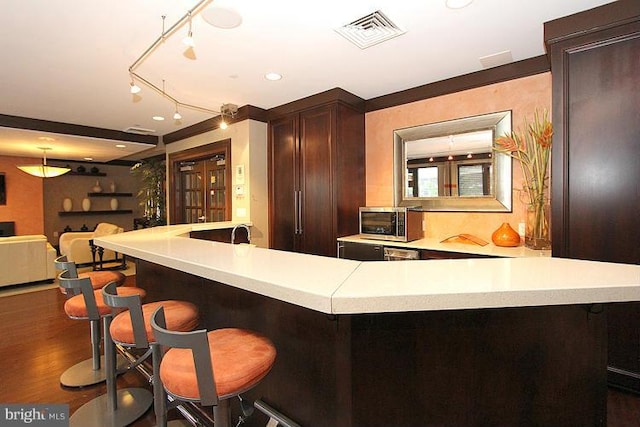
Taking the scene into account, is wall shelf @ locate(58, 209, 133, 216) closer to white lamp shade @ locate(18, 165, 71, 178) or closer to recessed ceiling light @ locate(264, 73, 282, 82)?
white lamp shade @ locate(18, 165, 71, 178)

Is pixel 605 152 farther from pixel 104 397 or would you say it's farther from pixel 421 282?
pixel 104 397

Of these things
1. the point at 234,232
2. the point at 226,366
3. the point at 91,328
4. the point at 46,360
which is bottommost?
the point at 46,360

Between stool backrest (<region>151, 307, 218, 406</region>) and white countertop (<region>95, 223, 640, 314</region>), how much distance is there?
0.25 metres

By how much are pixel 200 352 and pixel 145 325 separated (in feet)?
2.24

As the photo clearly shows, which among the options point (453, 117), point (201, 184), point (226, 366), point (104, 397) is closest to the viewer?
point (226, 366)

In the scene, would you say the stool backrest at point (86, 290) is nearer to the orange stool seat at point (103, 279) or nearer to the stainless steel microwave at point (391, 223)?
the orange stool seat at point (103, 279)

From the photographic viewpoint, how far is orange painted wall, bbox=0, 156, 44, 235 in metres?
7.36

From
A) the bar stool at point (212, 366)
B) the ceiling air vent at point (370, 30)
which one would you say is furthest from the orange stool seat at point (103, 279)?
the ceiling air vent at point (370, 30)

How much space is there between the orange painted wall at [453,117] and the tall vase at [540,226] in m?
0.31

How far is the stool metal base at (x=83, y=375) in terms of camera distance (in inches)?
91.7

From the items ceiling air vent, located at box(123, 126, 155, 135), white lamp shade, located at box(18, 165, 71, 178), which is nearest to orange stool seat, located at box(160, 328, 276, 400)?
ceiling air vent, located at box(123, 126, 155, 135)

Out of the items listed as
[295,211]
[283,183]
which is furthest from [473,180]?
[283,183]

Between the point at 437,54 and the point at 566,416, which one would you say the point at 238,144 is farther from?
the point at 566,416

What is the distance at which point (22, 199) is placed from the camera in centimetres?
757
